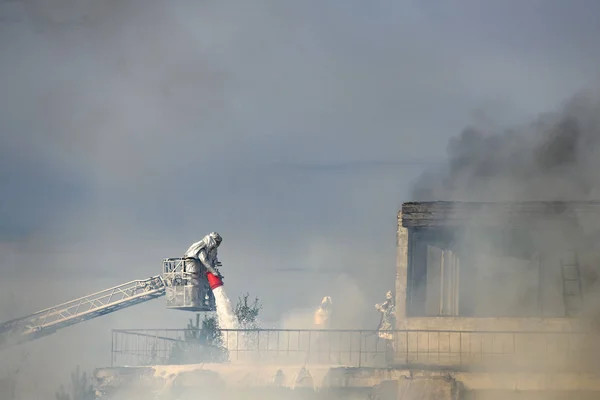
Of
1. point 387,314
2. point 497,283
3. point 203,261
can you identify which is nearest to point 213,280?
point 203,261

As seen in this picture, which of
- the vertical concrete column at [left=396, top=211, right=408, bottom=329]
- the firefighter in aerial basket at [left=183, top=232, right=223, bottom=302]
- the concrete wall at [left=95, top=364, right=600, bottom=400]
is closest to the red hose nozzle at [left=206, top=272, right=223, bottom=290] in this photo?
the firefighter in aerial basket at [left=183, top=232, right=223, bottom=302]

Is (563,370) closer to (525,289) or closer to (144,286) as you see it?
(525,289)

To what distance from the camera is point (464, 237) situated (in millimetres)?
35812

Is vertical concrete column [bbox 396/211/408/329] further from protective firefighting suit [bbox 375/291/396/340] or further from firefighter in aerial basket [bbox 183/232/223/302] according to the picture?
firefighter in aerial basket [bbox 183/232/223/302]

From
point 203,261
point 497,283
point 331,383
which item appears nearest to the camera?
point 331,383

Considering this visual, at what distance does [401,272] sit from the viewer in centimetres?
3547

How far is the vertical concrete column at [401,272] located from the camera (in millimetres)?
35188

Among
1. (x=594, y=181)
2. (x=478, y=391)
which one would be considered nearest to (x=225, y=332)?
(x=478, y=391)

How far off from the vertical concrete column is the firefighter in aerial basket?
616 cm

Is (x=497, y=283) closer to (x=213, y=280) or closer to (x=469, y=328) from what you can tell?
(x=469, y=328)

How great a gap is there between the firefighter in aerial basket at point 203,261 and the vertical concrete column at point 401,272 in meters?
6.16

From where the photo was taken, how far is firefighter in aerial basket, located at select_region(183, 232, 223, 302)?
37.9m

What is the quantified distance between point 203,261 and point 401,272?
262 inches

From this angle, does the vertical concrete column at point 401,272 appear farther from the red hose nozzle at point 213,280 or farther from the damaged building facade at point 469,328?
the red hose nozzle at point 213,280
